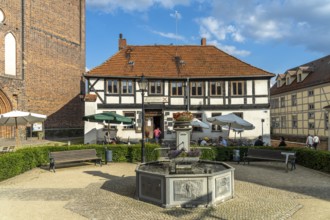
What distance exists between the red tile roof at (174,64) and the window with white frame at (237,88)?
77cm

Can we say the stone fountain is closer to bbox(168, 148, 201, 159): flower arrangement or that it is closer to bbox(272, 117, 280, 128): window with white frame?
bbox(168, 148, 201, 159): flower arrangement

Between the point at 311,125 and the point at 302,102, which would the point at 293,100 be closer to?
the point at 302,102

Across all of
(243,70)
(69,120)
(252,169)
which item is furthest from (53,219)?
(69,120)

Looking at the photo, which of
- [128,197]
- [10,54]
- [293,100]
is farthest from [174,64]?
[128,197]

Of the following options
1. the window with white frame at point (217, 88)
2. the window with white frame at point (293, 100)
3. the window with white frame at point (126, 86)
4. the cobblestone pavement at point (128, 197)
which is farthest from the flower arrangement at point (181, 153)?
the window with white frame at point (293, 100)

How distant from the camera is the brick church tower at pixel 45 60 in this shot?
25.0 metres

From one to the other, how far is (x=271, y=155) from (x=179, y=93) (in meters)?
12.8

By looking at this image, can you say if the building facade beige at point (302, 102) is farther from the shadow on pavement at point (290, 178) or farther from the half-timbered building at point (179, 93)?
the shadow on pavement at point (290, 178)

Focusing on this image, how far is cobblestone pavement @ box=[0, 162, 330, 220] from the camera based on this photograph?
23.3 feet

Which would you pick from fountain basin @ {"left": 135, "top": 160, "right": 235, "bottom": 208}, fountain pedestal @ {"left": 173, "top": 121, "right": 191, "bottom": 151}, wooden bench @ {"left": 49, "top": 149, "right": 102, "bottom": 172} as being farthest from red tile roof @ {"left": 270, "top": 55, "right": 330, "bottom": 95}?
fountain basin @ {"left": 135, "top": 160, "right": 235, "bottom": 208}

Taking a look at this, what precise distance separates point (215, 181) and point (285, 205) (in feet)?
6.53

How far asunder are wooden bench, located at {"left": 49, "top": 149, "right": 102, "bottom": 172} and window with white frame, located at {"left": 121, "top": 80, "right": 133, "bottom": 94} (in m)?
10.6

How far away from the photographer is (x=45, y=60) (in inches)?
1169

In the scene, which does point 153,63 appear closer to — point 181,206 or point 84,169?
point 84,169
